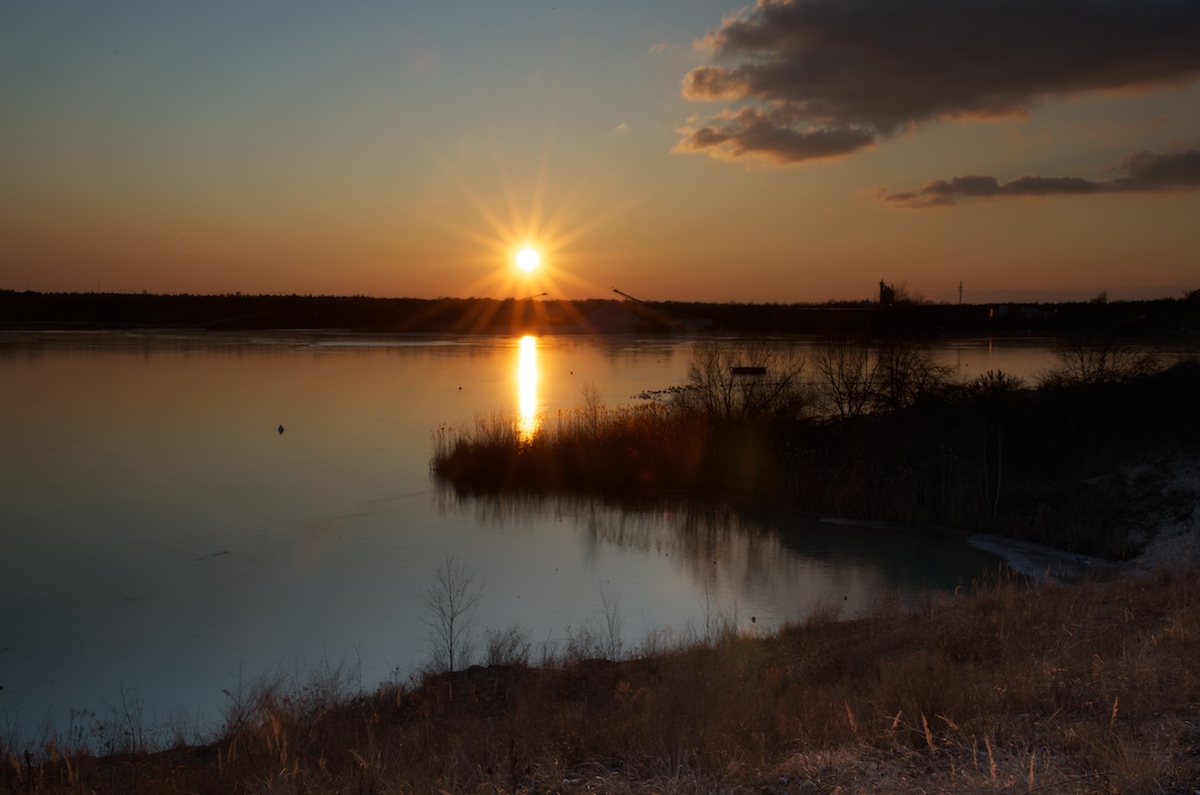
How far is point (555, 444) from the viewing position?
1966 centimetres

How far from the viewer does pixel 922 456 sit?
1761 centimetres

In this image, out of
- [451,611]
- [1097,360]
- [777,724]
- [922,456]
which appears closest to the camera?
[777,724]

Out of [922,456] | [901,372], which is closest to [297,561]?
[922,456]

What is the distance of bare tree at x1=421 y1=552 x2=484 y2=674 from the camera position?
8.84 meters

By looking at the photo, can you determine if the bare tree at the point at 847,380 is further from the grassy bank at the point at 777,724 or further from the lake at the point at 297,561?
the grassy bank at the point at 777,724

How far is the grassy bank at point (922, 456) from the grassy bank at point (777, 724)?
728 centimetres

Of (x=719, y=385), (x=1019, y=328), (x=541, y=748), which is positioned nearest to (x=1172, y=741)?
(x=541, y=748)

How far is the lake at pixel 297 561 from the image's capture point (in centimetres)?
889

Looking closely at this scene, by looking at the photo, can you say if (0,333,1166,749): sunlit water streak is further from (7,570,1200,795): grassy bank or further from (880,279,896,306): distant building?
(880,279,896,306): distant building

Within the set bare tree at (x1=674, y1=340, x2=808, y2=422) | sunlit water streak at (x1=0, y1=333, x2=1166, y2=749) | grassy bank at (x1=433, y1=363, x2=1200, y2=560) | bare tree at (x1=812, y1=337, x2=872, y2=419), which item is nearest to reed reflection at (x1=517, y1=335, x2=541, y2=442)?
sunlit water streak at (x1=0, y1=333, x2=1166, y2=749)

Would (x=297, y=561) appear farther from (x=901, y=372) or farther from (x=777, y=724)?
(x=901, y=372)

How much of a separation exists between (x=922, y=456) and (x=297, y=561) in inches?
458

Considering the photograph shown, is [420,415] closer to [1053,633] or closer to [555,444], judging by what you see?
[555,444]

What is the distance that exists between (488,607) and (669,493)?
7.96 m
